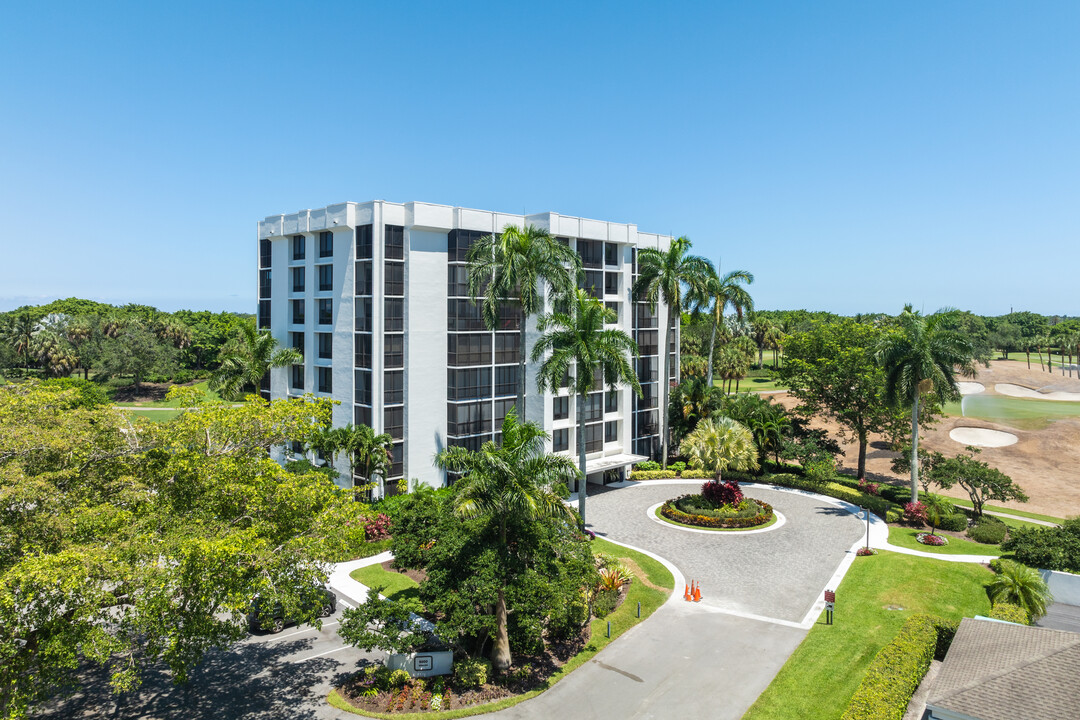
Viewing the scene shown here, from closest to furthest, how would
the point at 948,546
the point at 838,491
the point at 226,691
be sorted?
the point at 226,691
the point at 948,546
the point at 838,491

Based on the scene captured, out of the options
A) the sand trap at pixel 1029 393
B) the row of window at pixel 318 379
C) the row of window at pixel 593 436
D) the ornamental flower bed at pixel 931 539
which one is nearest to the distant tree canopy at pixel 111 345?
the row of window at pixel 318 379

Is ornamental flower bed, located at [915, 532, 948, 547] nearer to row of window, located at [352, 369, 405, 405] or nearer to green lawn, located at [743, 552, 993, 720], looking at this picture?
green lawn, located at [743, 552, 993, 720]

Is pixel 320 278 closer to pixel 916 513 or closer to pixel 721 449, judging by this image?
pixel 721 449

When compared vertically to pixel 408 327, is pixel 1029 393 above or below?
below

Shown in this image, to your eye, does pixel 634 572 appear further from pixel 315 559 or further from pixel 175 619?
pixel 175 619

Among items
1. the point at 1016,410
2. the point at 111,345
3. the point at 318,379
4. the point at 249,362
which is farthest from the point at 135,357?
the point at 1016,410
